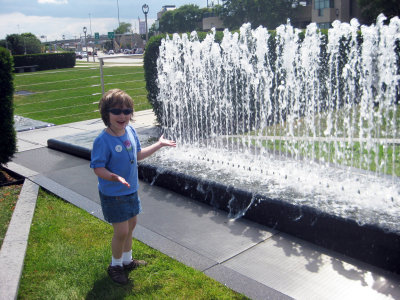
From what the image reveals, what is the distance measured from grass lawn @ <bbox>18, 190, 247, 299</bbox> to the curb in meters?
0.07

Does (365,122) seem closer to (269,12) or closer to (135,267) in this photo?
(135,267)

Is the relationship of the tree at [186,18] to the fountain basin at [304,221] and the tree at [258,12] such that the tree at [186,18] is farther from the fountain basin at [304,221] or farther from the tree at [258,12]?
the fountain basin at [304,221]

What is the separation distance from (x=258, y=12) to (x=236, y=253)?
2202 inches

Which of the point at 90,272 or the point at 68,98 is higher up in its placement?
the point at 68,98

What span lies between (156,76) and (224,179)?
5132 mm

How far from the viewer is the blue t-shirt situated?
2990 millimetres

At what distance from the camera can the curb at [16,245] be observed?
A: 10.5ft

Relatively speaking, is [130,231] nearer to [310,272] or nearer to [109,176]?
[109,176]

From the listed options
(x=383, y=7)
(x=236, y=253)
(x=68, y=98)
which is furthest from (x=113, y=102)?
(x=383, y=7)

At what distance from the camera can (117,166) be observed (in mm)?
3078

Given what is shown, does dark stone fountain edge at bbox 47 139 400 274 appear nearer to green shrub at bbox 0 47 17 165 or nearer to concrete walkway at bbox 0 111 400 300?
concrete walkway at bbox 0 111 400 300

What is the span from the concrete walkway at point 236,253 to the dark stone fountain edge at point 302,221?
3.0 inches

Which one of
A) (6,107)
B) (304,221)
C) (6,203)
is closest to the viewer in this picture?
(304,221)

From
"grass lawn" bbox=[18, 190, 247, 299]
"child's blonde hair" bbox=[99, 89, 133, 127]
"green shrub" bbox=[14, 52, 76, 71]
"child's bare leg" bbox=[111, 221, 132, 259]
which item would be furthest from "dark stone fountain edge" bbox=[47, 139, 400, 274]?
"green shrub" bbox=[14, 52, 76, 71]
